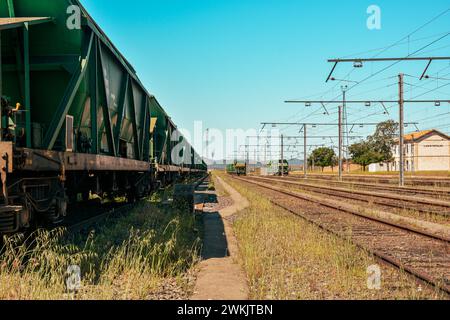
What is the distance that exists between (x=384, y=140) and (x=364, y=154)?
5.46m

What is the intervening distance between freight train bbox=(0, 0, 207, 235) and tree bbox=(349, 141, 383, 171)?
3113 inches

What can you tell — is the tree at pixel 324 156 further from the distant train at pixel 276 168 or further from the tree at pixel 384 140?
the distant train at pixel 276 168

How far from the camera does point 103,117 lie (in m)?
9.30

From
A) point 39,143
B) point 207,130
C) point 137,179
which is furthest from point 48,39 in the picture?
point 207,130

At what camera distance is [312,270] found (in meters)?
5.79

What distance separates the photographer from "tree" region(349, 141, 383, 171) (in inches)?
3258

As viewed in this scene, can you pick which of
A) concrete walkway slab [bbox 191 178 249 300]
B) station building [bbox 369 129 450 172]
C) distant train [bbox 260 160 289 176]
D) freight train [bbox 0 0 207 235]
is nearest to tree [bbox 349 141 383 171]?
station building [bbox 369 129 450 172]

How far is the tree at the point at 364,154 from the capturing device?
8275 centimetres

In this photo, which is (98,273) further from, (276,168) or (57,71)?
(276,168)

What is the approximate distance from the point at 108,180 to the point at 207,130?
168 feet

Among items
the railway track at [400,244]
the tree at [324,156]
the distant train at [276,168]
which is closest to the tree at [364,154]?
the distant train at [276,168]

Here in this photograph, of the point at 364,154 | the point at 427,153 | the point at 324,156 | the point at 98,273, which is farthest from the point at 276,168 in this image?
the point at 98,273

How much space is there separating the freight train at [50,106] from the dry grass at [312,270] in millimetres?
3003
